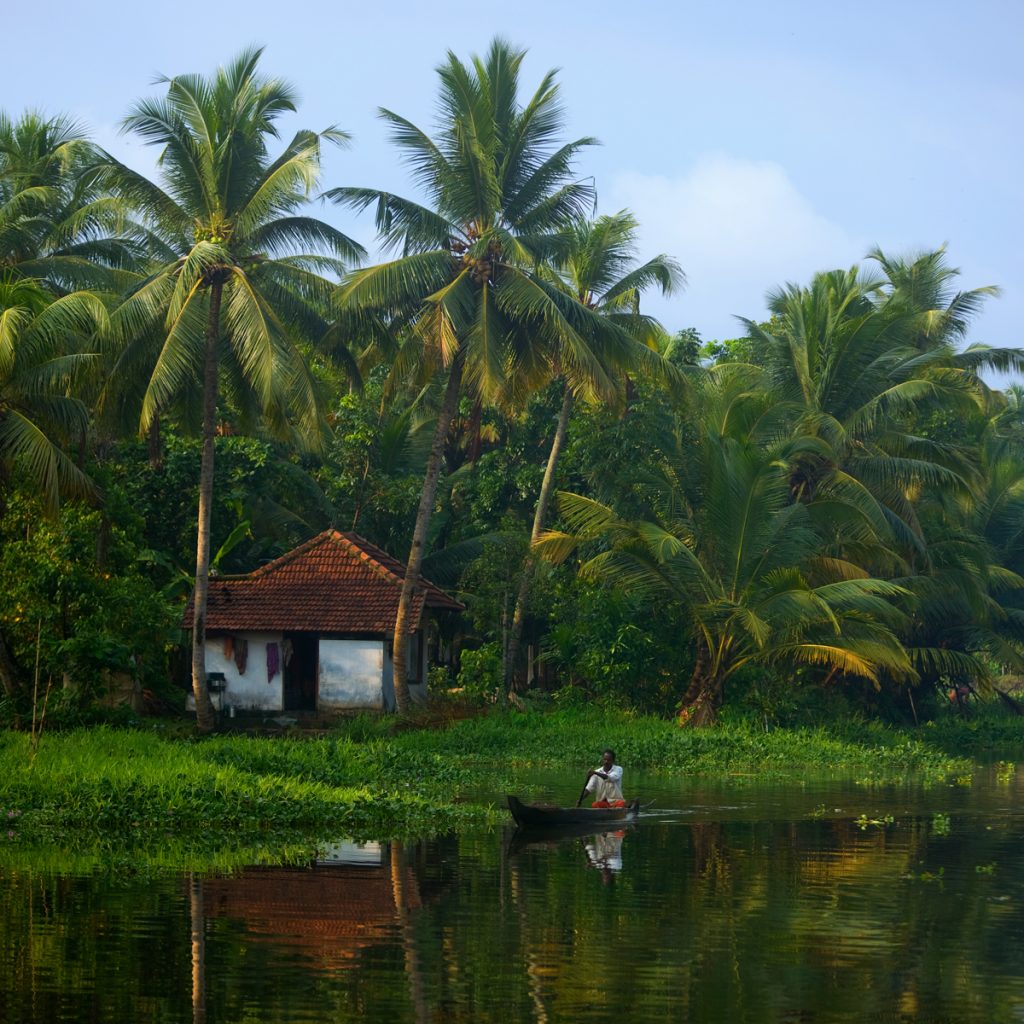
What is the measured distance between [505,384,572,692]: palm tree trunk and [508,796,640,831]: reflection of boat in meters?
13.3

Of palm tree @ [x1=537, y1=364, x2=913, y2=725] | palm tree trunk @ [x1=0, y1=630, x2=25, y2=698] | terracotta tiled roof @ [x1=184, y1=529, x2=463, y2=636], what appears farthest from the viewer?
terracotta tiled roof @ [x1=184, y1=529, x2=463, y2=636]

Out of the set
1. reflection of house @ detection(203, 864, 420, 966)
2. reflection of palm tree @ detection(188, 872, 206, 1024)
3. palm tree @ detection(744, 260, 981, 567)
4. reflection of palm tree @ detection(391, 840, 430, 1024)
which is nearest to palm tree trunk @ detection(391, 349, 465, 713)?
palm tree @ detection(744, 260, 981, 567)

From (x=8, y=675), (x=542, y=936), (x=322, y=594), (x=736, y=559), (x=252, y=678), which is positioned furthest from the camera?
(x=322, y=594)

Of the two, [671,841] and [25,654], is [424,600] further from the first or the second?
[671,841]

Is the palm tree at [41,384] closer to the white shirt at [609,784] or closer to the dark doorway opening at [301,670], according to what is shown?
the dark doorway opening at [301,670]

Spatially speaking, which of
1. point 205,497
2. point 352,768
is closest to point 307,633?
point 205,497

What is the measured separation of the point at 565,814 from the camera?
56.4 ft

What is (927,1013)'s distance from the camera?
8867 millimetres

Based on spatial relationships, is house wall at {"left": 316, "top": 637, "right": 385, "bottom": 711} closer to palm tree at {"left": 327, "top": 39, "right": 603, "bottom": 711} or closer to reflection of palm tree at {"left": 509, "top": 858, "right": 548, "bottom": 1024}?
palm tree at {"left": 327, "top": 39, "right": 603, "bottom": 711}

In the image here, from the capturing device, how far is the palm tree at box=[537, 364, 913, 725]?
28.0m

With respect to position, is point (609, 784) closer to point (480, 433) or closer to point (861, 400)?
point (861, 400)

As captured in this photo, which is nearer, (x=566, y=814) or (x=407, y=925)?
(x=407, y=925)

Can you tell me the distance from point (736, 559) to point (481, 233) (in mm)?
7963

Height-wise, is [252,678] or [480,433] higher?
[480,433]
